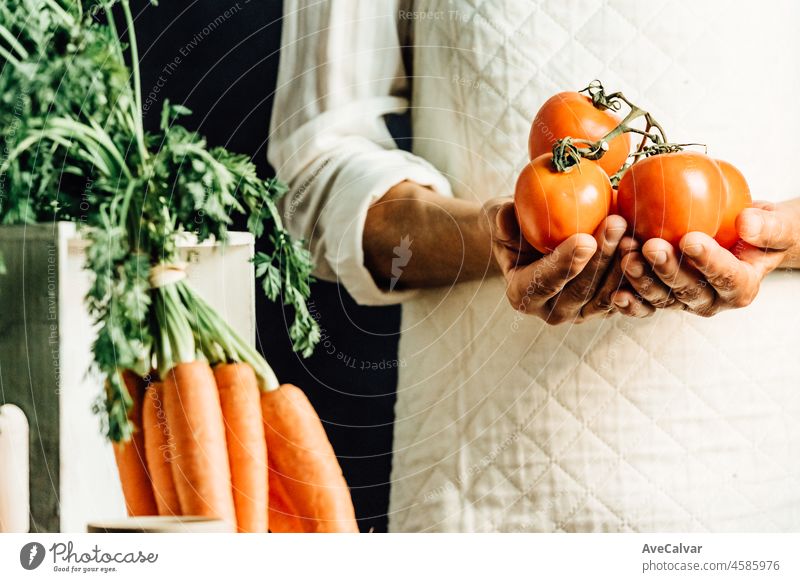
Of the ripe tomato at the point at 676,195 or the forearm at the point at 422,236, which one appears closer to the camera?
the ripe tomato at the point at 676,195

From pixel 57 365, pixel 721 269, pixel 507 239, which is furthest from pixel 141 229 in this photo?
pixel 721 269

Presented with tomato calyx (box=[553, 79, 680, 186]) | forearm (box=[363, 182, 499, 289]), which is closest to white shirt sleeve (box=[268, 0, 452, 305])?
forearm (box=[363, 182, 499, 289])

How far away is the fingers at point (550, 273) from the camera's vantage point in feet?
1.08

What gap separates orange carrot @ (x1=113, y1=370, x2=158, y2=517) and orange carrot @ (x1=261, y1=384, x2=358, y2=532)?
0.07 m

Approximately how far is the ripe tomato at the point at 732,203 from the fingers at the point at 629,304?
0.05 meters

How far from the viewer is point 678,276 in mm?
346

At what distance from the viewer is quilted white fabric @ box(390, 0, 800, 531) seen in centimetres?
43

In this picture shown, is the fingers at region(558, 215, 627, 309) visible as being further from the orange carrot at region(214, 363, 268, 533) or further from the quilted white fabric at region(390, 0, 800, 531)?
the orange carrot at region(214, 363, 268, 533)

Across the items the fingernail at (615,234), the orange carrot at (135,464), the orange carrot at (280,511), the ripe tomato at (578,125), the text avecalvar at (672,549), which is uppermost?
the ripe tomato at (578,125)

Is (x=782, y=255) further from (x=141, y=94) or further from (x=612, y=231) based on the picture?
(x=141, y=94)

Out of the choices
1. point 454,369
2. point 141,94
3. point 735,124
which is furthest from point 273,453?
point 735,124

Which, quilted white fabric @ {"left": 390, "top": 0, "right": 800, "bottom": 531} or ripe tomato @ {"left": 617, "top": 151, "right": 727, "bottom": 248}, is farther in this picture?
quilted white fabric @ {"left": 390, "top": 0, "right": 800, "bottom": 531}

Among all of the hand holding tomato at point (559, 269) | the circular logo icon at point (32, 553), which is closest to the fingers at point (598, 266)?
the hand holding tomato at point (559, 269)

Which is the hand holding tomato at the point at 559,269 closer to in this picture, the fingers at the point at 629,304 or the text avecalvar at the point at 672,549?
the fingers at the point at 629,304
